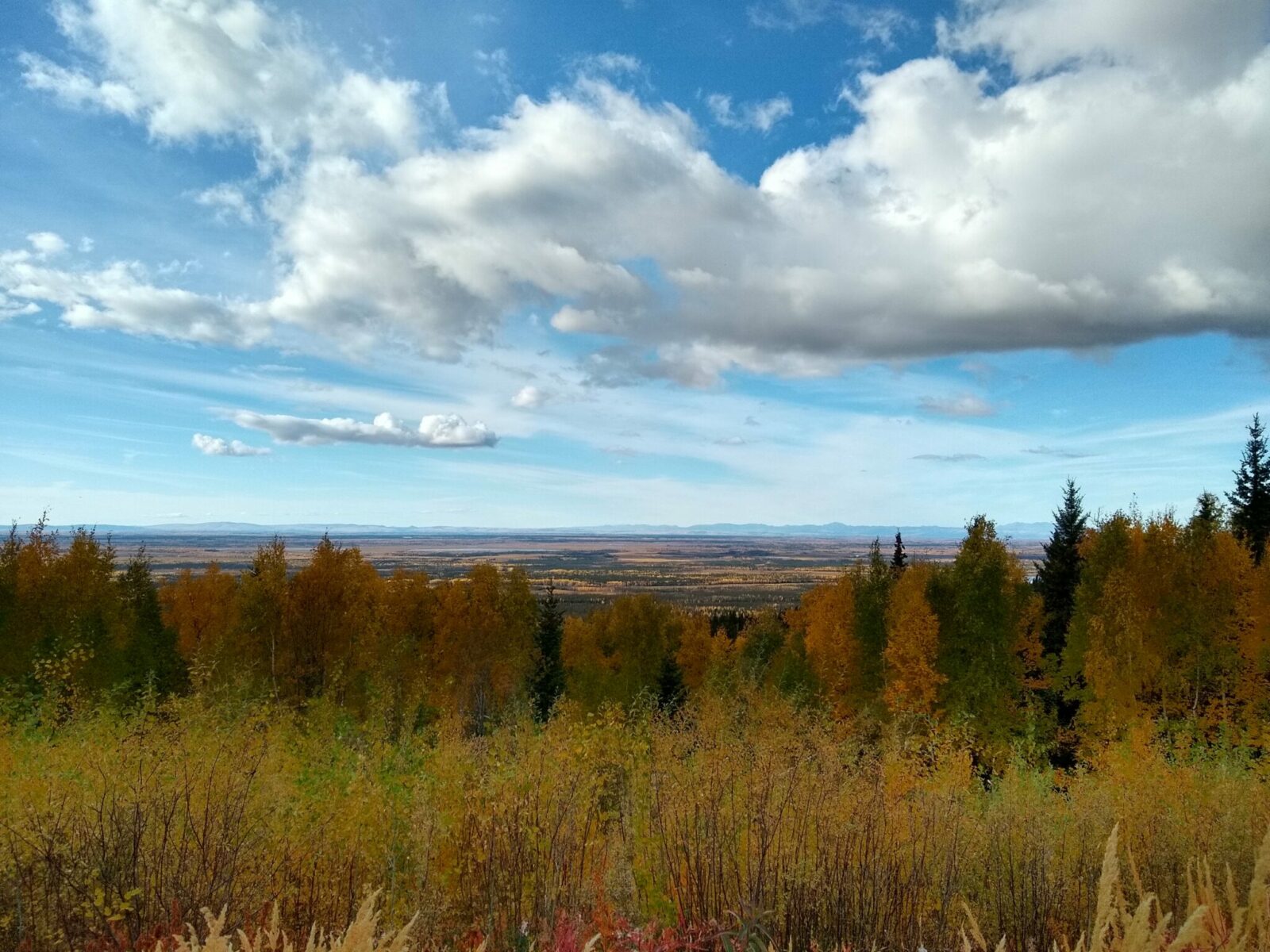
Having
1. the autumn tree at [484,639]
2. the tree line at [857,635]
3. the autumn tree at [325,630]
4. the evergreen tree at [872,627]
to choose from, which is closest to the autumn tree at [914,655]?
the tree line at [857,635]

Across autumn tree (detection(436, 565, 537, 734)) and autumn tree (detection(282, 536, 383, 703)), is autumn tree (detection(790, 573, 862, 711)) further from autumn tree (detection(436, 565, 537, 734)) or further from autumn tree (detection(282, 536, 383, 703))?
autumn tree (detection(282, 536, 383, 703))

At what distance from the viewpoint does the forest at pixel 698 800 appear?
684 centimetres

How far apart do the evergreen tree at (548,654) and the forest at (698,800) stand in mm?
15573

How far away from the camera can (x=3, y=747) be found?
1169cm

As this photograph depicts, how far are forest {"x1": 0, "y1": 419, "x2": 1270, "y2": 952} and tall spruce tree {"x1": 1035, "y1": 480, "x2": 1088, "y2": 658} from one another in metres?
3.33

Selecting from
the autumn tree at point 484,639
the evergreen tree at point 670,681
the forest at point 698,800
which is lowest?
the evergreen tree at point 670,681

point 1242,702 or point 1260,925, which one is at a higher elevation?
point 1260,925

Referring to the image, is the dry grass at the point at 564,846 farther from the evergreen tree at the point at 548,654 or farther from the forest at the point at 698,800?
the evergreen tree at the point at 548,654

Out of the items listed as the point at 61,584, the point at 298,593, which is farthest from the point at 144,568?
the point at 298,593

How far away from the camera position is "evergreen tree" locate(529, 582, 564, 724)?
4953 centimetres

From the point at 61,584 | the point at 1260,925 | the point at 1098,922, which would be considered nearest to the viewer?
the point at 1098,922

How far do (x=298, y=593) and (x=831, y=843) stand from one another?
111ft

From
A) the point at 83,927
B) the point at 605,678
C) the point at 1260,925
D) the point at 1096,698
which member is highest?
→ the point at 1260,925

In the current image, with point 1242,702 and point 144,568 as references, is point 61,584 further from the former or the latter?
point 1242,702
